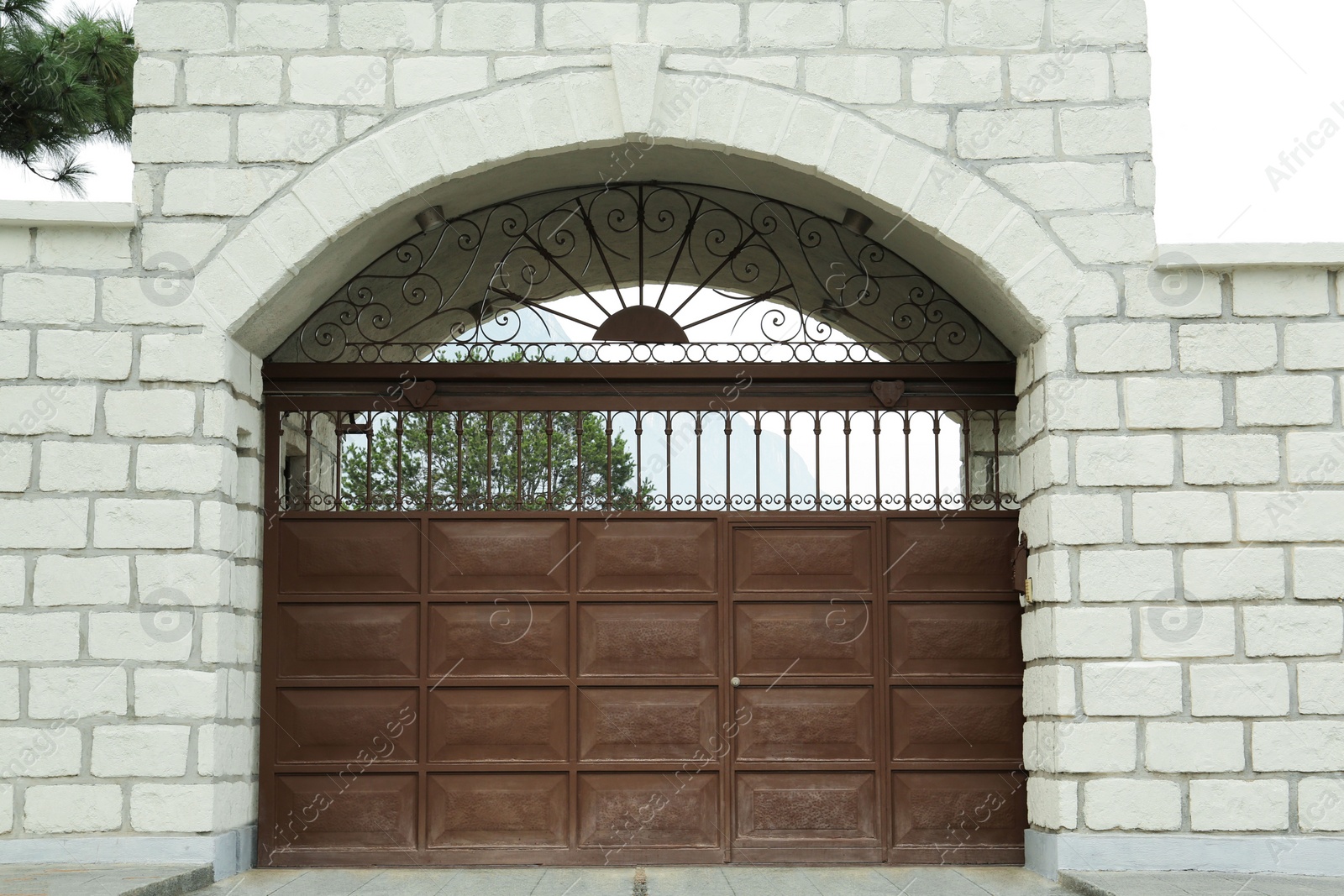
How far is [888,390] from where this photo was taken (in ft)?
22.7

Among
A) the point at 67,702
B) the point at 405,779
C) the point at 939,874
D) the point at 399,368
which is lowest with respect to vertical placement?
the point at 939,874

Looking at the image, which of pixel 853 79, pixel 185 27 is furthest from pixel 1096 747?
pixel 185 27

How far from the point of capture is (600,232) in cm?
774

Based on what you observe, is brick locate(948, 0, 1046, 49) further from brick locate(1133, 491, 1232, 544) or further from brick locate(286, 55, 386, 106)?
brick locate(286, 55, 386, 106)

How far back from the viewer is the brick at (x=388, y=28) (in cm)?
628

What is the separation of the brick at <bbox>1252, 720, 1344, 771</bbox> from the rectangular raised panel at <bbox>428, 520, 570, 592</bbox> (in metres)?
3.44

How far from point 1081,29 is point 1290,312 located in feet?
5.65

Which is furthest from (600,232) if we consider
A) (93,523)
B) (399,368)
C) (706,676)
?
(93,523)

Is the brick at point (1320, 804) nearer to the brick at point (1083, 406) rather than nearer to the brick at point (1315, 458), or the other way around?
the brick at point (1315, 458)

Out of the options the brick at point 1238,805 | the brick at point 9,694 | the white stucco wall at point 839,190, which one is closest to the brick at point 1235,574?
the white stucco wall at point 839,190

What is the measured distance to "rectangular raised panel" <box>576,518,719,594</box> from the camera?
6.78m

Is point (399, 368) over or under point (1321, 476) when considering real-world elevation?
over

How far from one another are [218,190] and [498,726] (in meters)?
3.03

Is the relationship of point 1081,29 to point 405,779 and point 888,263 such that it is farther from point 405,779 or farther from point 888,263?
point 405,779
